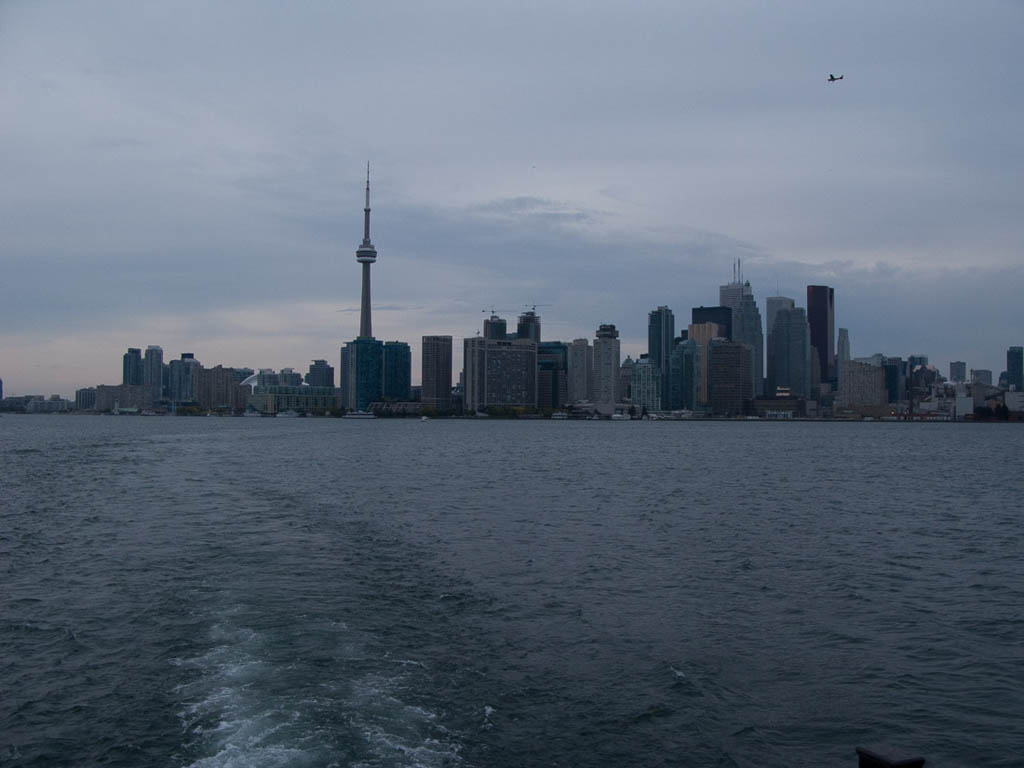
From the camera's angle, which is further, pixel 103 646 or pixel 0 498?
pixel 0 498

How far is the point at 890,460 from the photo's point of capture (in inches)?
3529

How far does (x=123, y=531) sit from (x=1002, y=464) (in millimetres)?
86121

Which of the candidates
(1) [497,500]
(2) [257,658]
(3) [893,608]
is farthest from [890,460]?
(2) [257,658]

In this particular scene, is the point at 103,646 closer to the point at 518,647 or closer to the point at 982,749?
the point at 518,647

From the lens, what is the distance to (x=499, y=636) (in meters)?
18.4

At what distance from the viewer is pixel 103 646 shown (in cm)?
1700

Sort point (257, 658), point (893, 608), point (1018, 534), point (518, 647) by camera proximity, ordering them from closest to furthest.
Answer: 1. point (257, 658)
2. point (518, 647)
3. point (893, 608)
4. point (1018, 534)

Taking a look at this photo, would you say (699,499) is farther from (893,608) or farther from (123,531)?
(123,531)

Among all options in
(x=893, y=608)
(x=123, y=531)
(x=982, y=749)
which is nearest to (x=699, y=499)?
(x=893, y=608)

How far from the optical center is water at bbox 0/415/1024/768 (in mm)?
13094

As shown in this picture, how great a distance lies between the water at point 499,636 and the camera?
13.1 metres

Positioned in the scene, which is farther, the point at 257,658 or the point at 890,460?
the point at 890,460

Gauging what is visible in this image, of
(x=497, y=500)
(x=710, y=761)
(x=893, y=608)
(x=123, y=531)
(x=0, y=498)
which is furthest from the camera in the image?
(x=497, y=500)

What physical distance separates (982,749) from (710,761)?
4538 mm
